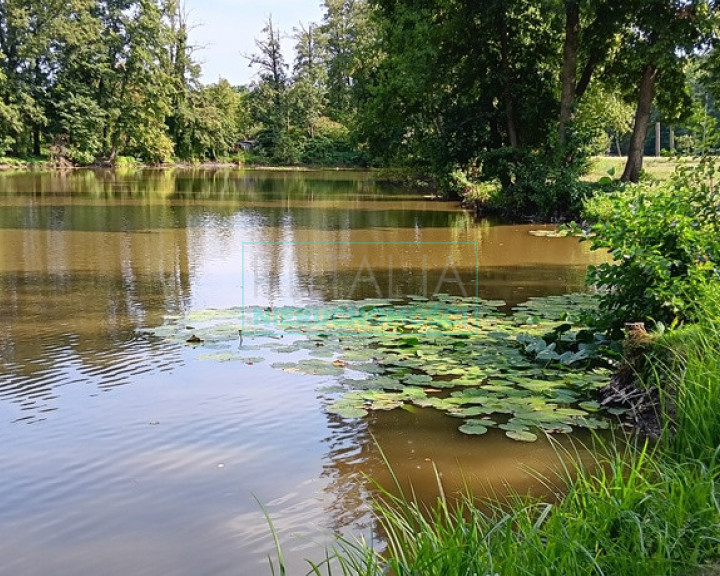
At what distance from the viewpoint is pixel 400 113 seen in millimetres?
24344

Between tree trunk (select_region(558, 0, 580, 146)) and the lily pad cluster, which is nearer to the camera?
the lily pad cluster

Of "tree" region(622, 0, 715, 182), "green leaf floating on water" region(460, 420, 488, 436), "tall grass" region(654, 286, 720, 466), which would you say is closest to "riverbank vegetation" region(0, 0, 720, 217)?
"tree" region(622, 0, 715, 182)

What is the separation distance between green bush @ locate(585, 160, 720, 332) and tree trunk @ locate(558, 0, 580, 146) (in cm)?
1368

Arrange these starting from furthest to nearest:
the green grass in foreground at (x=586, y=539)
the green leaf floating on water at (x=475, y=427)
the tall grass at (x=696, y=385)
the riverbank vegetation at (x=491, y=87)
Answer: the riverbank vegetation at (x=491, y=87), the green leaf floating on water at (x=475, y=427), the tall grass at (x=696, y=385), the green grass in foreground at (x=586, y=539)

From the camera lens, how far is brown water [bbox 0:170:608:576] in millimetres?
3580

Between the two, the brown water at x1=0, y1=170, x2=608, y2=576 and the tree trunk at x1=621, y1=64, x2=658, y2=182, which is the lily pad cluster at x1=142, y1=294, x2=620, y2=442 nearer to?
the brown water at x1=0, y1=170, x2=608, y2=576

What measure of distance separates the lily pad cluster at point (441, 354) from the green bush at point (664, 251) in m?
0.59

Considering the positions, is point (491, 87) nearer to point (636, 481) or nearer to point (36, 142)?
point (636, 481)

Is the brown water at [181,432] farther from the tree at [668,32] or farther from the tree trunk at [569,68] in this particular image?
the tree at [668,32]

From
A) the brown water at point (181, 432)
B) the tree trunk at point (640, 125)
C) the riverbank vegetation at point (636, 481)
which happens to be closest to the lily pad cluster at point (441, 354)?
the brown water at point (181, 432)

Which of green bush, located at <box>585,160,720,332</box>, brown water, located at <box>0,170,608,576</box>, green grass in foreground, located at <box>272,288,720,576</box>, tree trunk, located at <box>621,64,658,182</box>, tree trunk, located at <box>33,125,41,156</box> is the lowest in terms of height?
brown water, located at <box>0,170,608,576</box>

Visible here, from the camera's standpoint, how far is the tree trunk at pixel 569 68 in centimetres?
1845

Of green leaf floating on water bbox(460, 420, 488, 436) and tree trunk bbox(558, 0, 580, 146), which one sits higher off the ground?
tree trunk bbox(558, 0, 580, 146)

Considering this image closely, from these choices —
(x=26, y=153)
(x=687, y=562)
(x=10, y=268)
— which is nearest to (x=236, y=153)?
(x=26, y=153)
